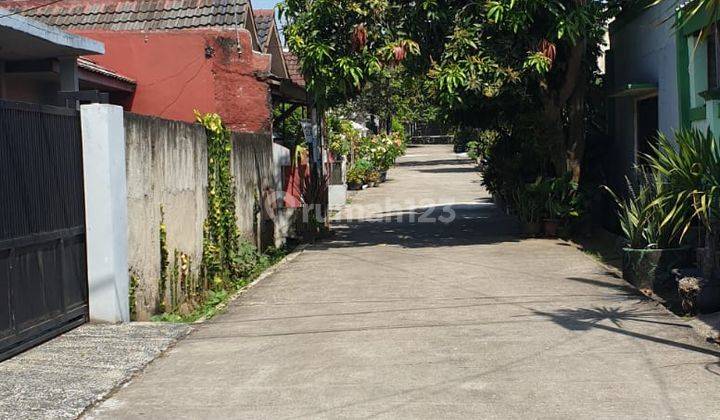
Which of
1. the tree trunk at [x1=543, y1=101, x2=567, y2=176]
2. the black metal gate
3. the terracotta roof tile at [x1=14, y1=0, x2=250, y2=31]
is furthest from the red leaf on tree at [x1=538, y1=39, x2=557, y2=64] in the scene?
the black metal gate

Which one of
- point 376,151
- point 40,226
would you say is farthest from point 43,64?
point 376,151

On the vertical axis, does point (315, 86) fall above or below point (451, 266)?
above

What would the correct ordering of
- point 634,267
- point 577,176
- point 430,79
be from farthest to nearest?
point 577,176 < point 430,79 < point 634,267

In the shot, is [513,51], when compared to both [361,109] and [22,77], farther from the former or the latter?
[361,109]

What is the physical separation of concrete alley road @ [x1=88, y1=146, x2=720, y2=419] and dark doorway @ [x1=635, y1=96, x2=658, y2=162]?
9.61 feet

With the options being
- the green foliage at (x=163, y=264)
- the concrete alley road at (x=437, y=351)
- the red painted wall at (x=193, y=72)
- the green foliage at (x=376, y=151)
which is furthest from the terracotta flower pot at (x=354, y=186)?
the green foliage at (x=163, y=264)

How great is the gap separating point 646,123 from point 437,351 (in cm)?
916

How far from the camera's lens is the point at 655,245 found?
10211 mm

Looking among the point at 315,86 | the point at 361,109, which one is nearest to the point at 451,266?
the point at 315,86

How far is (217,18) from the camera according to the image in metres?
16.3

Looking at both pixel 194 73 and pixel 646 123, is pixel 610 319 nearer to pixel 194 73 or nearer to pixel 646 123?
pixel 646 123

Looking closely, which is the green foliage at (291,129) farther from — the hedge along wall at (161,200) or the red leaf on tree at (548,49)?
the hedge along wall at (161,200)

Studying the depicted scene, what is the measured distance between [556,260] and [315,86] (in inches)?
200

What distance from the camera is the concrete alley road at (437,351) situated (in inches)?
232
